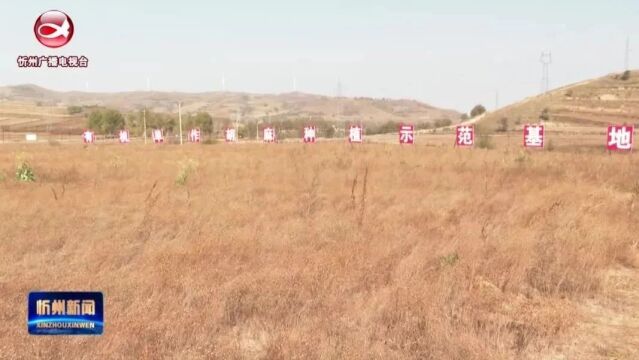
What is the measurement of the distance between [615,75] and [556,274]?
126 meters

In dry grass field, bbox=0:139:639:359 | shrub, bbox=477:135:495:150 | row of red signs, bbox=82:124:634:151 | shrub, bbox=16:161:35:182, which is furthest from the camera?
shrub, bbox=477:135:495:150

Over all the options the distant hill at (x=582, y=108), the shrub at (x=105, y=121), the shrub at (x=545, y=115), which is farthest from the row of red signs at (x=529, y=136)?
the shrub at (x=545, y=115)

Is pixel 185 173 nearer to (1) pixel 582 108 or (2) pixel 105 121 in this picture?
(2) pixel 105 121

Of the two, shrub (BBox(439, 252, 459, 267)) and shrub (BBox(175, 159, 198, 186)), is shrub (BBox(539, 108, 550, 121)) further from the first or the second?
shrub (BBox(439, 252, 459, 267))

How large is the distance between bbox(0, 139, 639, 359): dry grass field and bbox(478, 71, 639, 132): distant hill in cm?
6338

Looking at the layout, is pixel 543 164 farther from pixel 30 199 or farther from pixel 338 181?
pixel 30 199

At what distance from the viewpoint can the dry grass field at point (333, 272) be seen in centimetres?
327

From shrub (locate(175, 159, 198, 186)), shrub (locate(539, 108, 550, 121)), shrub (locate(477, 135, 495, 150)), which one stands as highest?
shrub (locate(539, 108, 550, 121))

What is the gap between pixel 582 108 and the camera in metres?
81.3

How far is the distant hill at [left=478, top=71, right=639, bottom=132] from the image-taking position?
2768 inches

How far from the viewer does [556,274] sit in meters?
4.78

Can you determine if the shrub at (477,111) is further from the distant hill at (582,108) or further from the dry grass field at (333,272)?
the dry grass field at (333,272)

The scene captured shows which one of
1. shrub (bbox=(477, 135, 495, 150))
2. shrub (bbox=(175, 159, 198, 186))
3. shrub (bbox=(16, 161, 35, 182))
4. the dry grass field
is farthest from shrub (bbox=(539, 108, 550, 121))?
shrub (bbox=(16, 161, 35, 182))

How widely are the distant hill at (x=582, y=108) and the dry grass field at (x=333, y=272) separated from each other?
208ft
